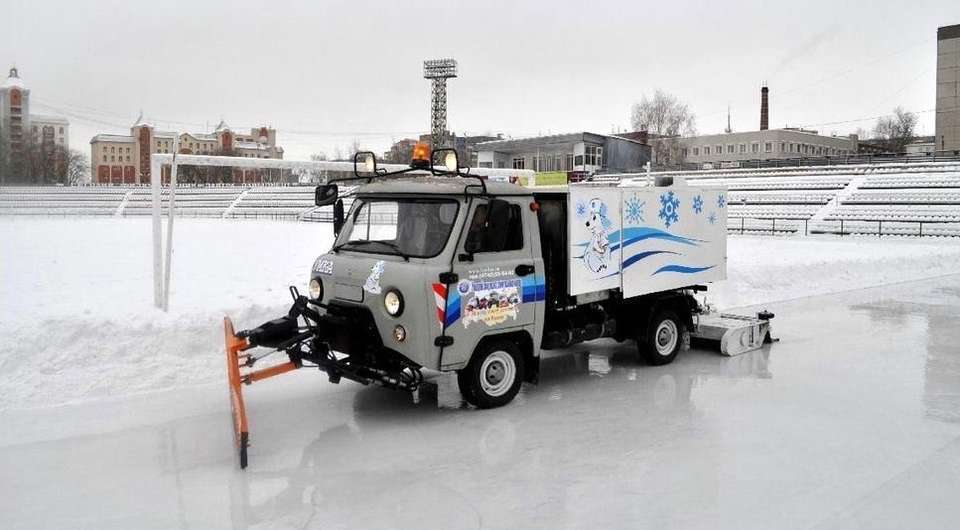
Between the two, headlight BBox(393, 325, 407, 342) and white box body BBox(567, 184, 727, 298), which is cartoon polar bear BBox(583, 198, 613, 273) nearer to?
white box body BBox(567, 184, 727, 298)

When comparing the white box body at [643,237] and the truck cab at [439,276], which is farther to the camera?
the white box body at [643,237]

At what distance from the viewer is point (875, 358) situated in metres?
10.4

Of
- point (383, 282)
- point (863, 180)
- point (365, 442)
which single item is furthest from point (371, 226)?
point (863, 180)

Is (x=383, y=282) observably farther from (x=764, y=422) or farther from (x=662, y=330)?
(x=662, y=330)

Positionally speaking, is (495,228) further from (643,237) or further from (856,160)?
(856,160)

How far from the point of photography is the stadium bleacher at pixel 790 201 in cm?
4388

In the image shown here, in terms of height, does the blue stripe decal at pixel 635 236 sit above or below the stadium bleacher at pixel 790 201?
below

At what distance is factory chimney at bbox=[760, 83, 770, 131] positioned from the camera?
115 m

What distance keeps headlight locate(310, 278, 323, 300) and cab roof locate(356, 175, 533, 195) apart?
1.07 metres

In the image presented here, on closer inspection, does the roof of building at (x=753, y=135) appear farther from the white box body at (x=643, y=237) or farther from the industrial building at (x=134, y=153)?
the white box body at (x=643, y=237)

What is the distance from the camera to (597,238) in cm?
874

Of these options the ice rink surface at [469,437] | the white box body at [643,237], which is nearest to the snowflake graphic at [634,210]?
the white box body at [643,237]

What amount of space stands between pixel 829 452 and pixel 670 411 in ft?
5.54

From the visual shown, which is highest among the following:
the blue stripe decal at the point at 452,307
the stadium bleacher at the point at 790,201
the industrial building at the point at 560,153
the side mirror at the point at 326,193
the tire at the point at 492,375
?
the industrial building at the point at 560,153
